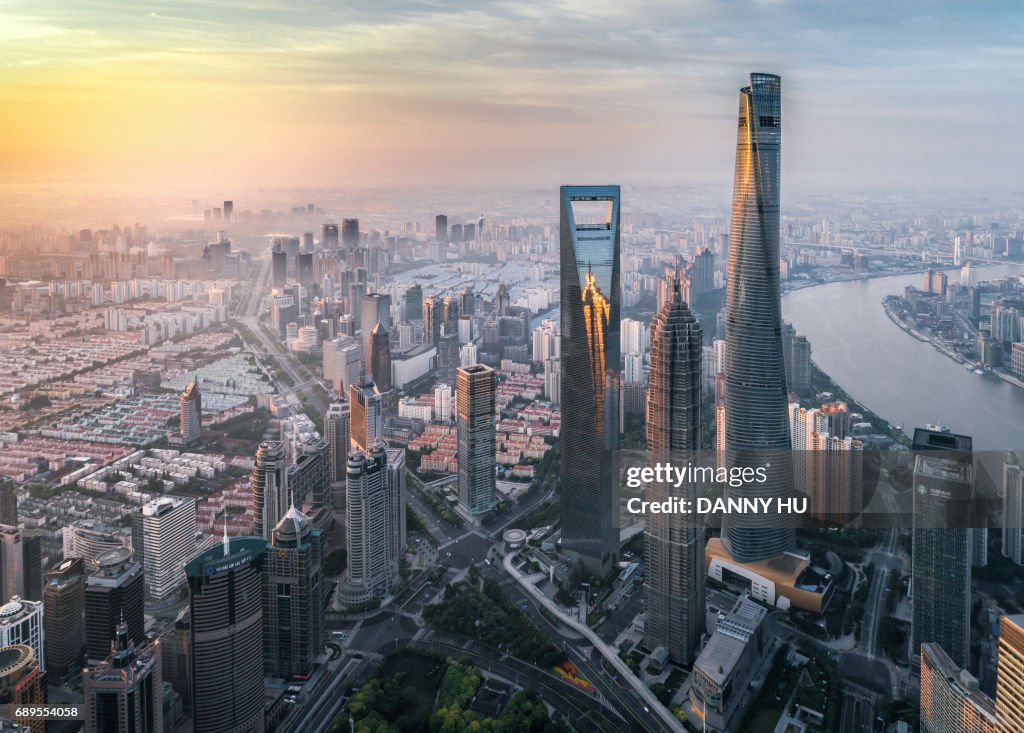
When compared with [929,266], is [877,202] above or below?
above

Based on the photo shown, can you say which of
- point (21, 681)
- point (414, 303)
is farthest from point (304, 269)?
point (21, 681)

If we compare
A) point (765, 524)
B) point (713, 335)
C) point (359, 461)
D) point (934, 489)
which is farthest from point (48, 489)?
point (713, 335)

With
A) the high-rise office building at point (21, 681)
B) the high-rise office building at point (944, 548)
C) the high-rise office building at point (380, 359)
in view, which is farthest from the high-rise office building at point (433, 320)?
the high-rise office building at point (21, 681)

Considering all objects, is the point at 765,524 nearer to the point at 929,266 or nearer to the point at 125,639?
the point at 125,639

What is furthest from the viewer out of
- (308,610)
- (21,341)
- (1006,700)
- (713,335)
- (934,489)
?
(713,335)

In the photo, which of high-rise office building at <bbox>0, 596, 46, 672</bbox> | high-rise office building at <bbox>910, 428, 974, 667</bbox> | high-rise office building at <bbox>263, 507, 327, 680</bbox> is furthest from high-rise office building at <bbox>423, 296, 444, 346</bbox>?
high-rise office building at <bbox>910, 428, 974, 667</bbox>
